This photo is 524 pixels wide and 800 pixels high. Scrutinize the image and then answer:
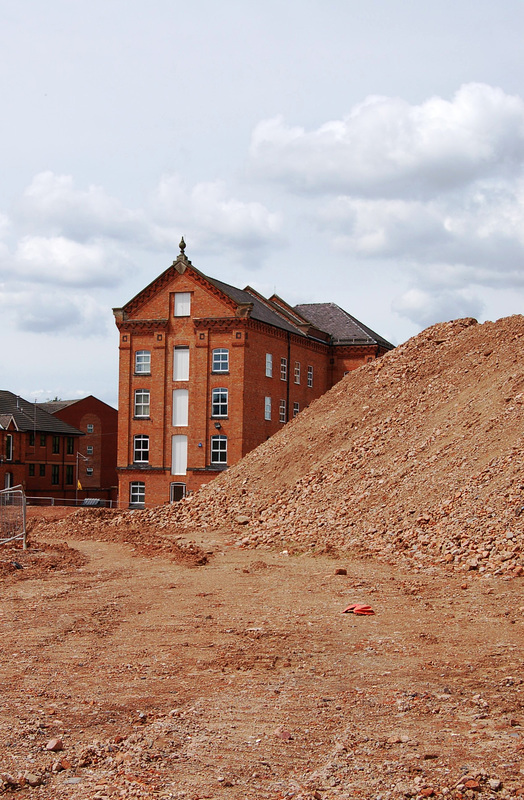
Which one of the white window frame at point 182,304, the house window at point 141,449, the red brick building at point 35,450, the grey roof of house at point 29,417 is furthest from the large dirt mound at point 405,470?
the grey roof of house at point 29,417

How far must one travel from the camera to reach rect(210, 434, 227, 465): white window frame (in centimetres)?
4772

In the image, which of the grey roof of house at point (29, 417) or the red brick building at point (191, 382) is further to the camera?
the grey roof of house at point (29, 417)

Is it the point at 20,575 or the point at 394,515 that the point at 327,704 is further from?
the point at 394,515

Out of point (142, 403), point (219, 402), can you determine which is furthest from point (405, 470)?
point (142, 403)

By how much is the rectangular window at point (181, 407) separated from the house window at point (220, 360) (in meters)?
2.37

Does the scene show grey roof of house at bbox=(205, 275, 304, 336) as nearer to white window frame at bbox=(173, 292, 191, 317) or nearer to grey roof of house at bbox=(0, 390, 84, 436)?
white window frame at bbox=(173, 292, 191, 317)

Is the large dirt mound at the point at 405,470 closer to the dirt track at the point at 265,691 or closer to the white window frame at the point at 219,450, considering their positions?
the dirt track at the point at 265,691

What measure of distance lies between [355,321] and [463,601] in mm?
46095

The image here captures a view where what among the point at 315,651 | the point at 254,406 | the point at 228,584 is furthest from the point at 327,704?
the point at 254,406

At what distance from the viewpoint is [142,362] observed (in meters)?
50.5

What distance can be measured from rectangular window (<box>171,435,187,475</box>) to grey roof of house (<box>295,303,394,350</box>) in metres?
15.2

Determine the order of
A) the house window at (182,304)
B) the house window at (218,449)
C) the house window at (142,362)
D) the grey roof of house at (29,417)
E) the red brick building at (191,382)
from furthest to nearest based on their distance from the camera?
the grey roof of house at (29,417) < the house window at (142,362) < the house window at (182,304) < the red brick building at (191,382) < the house window at (218,449)

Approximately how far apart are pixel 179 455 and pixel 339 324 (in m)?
17.7

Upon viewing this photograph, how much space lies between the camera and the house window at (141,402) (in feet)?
164
